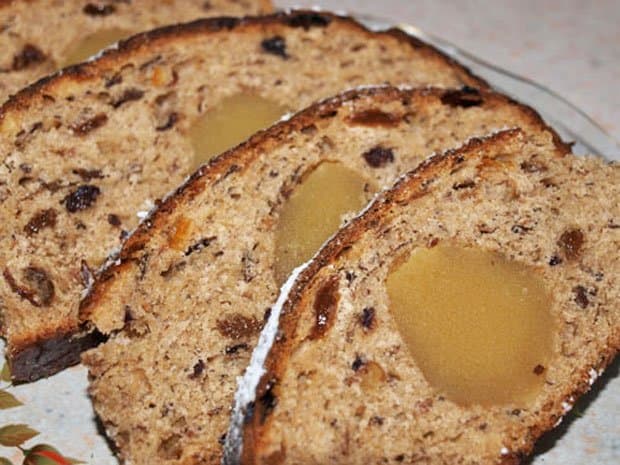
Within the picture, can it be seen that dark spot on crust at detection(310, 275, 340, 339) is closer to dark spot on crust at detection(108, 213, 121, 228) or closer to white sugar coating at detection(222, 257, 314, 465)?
white sugar coating at detection(222, 257, 314, 465)

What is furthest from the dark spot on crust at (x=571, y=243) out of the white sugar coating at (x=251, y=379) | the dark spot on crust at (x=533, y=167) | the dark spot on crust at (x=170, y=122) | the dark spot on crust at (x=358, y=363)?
the dark spot on crust at (x=170, y=122)

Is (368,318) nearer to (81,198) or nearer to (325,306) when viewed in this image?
(325,306)

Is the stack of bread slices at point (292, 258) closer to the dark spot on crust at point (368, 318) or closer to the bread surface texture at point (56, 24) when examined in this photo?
the dark spot on crust at point (368, 318)

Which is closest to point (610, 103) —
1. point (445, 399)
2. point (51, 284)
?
point (445, 399)

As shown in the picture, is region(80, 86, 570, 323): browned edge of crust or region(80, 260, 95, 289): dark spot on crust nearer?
region(80, 86, 570, 323): browned edge of crust

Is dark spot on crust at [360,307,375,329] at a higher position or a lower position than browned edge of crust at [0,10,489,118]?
lower

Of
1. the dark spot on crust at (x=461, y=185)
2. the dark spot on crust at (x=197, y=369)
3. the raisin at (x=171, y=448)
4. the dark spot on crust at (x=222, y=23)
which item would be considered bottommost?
the raisin at (x=171, y=448)

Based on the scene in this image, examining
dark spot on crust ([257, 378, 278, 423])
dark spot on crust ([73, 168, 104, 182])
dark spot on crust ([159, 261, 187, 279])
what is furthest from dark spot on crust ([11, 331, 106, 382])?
dark spot on crust ([257, 378, 278, 423])
